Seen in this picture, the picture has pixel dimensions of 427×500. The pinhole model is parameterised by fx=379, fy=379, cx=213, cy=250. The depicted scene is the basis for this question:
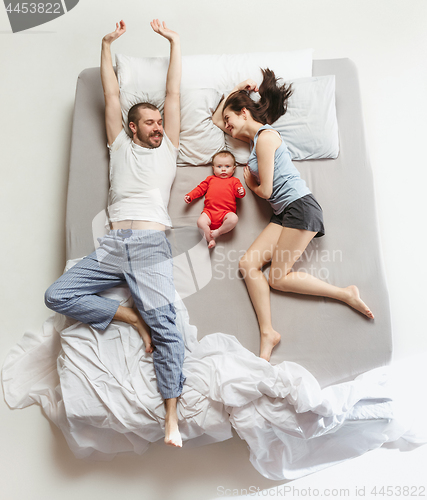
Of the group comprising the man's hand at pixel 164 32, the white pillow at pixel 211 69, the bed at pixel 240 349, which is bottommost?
the bed at pixel 240 349

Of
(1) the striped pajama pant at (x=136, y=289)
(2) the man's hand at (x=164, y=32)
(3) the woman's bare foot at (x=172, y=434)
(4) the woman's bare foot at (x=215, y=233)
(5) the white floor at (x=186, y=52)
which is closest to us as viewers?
(3) the woman's bare foot at (x=172, y=434)

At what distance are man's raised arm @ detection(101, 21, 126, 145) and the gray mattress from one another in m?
0.11

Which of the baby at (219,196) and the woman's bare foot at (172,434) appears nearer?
the woman's bare foot at (172,434)

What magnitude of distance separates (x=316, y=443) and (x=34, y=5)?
2.98 meters

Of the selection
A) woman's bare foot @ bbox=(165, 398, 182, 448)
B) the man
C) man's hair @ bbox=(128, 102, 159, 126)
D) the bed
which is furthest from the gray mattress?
woman's bare foot @ bbox=(165, 398, 182, 448)

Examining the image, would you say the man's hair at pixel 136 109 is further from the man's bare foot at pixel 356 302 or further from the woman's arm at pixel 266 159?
the man's bare foot at pixel 356 302

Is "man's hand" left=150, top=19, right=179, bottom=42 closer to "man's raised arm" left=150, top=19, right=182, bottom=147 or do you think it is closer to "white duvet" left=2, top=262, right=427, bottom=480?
"man's raised arm" left=150, top=19, right=182, bottom=147

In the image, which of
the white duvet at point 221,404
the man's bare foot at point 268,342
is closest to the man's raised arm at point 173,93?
the white duvet at point 221,404

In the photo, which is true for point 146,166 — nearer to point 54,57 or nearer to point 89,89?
point 89,89

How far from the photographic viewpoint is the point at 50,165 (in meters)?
2.14

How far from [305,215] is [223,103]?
2.31 feet

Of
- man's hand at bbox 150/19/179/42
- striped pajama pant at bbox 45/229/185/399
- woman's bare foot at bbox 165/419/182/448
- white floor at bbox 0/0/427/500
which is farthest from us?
man's hand at bbox 150/19/179/42

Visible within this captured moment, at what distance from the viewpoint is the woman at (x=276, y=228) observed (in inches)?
Answer: 64.7

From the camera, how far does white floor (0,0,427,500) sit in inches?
63.6
